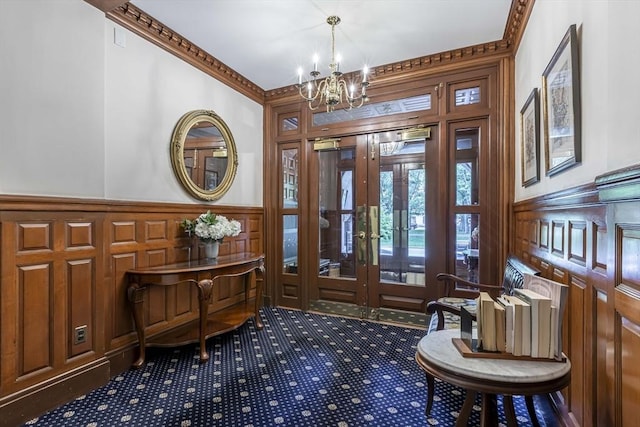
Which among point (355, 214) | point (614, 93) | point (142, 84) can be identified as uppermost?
point (142, 84)

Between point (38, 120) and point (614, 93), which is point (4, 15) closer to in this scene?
point (38, 120)

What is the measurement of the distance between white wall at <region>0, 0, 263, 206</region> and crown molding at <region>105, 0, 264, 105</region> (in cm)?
7

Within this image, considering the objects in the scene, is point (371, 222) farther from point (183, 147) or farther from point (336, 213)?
point (183, 147)

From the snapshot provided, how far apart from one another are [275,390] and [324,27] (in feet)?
9.76

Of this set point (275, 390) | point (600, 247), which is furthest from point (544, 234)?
point (275, 390)

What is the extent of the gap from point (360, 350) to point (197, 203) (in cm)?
215

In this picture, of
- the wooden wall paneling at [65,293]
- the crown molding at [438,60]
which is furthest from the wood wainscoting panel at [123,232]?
the crown molding at [438,60]

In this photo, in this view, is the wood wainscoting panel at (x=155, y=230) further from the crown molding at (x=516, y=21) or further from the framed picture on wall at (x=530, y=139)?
the crown molding at (x=516, y=21)

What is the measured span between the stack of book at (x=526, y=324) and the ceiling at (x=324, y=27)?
2.37 m

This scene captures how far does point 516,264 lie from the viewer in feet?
7.53

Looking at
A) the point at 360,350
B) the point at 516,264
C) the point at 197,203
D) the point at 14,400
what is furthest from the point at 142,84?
the point at 516,264

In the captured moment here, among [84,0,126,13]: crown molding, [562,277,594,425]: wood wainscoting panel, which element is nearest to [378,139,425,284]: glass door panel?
[562,277,594,425]: wood wainscoting panel

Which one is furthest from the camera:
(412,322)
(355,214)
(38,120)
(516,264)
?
(355,214)

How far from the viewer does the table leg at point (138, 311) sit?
2.55 metres
